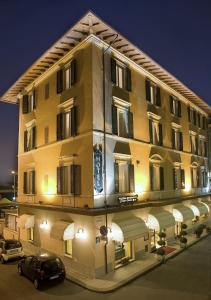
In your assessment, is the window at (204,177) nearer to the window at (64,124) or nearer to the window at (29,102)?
the window at (64,124)

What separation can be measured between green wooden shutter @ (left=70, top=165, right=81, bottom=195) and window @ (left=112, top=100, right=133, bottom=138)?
3936 millimetres

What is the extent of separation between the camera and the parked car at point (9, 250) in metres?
19.7

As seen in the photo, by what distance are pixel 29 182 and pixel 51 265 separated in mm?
10632

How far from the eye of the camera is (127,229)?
17422 mm

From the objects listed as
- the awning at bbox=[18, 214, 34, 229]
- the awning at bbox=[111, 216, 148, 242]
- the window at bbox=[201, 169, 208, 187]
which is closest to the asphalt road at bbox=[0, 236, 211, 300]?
the awning at bbox=[111, 216, 148, 242]

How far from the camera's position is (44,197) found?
860 inches

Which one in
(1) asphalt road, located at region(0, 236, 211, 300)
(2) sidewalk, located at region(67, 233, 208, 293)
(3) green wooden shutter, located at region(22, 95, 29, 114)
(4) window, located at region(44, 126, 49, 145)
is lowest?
(1) asphalt road, located at region(0, 236, 211, 300)

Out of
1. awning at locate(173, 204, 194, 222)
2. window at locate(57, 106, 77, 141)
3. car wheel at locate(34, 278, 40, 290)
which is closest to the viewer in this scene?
car wheel at locate(34, 278, 40, 290)

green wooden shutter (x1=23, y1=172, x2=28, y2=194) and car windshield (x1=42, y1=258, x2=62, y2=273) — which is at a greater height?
green wooden shutter (x1=23, y1=172, x2=28, y2=194)

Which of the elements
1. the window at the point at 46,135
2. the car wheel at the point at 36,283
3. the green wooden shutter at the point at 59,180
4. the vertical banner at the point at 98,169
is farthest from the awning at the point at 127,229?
the window at the point at 46,135

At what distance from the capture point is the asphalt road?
1385 centimetres

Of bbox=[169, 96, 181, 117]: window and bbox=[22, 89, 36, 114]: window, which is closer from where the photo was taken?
bbox=[22, 89, 36, 114]: window

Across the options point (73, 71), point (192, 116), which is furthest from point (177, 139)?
point (73, 71)

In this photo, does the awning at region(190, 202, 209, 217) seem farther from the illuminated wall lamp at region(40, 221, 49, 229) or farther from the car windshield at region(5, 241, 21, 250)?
the car windshield at region(5, 241, 21, 250)
